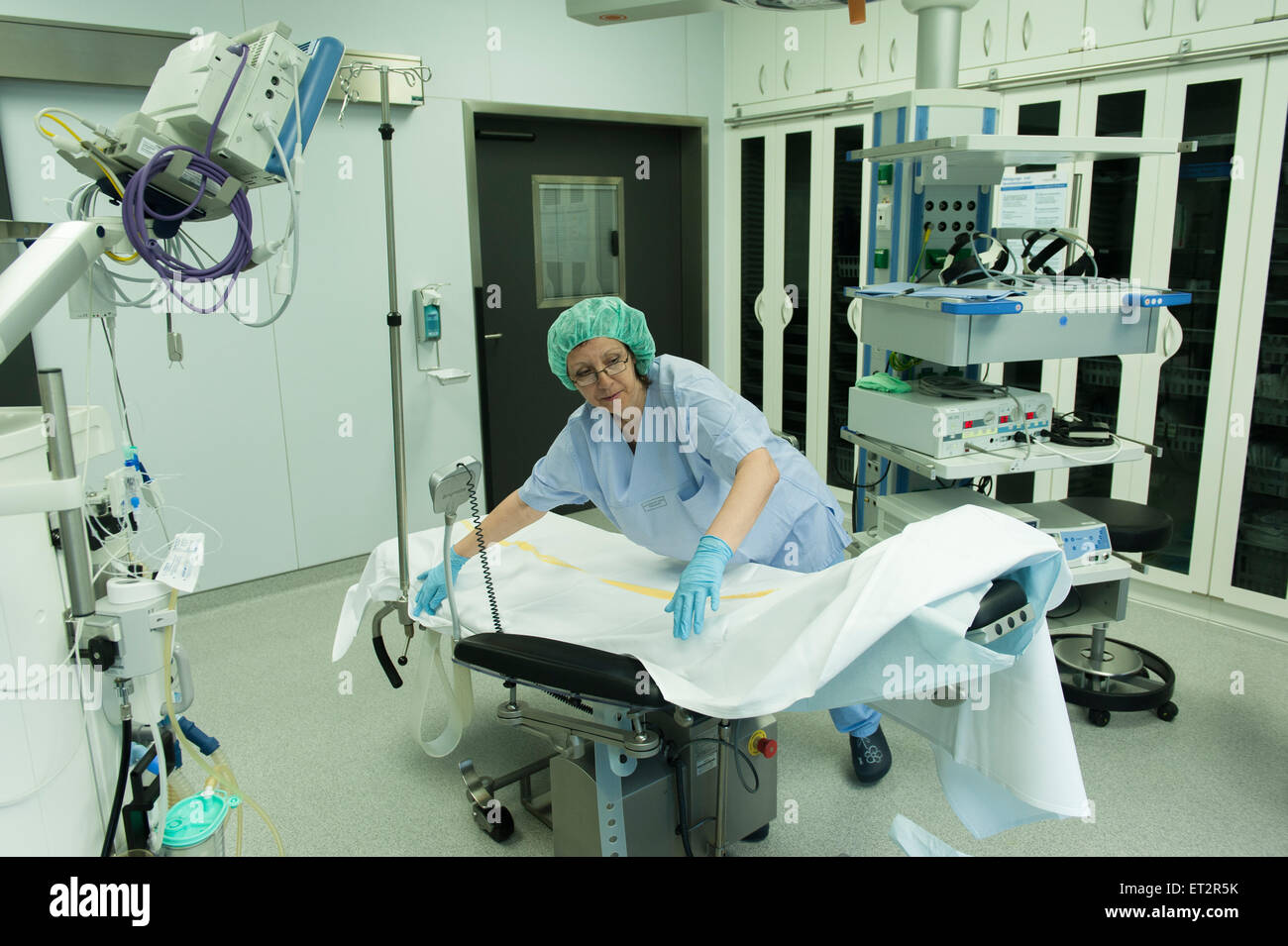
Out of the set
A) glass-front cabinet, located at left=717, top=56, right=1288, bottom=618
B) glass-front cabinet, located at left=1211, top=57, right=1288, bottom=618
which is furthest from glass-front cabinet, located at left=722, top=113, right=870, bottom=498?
glass-front cabinet, located at left=1211, top=57, right=1288, bottom=618

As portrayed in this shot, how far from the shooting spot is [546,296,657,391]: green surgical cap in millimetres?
1967

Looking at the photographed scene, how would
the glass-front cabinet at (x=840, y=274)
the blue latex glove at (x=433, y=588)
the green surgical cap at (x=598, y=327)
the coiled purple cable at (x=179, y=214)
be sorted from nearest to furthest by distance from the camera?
the coiled purple cable at (x=179, y=214)
the green surgical cap at (x=598, y=327)
the blue latex glove at (x=433, y=588)
the glass-front cabinet at (x=840, y=274)

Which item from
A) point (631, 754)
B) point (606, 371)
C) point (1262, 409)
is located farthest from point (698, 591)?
point (1262, 409)

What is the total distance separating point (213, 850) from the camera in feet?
4.11

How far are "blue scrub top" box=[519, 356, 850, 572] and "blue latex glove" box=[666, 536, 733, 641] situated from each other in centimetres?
30

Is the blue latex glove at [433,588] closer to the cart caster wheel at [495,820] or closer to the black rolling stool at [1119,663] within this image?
the cart caster wheel at [495,820]

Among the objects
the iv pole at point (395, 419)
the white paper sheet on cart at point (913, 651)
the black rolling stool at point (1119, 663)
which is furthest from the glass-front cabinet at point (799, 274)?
the white paper sheet on cart at point (913, 651)

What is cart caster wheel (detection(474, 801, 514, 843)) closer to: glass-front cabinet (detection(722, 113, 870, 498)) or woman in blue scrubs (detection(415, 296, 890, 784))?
woman in blue scrubs (detection(415, 296, 890, 784))

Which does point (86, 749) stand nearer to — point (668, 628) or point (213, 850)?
point (213, 850)

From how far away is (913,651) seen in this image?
4.50 ft

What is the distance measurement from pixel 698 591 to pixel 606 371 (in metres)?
0.57

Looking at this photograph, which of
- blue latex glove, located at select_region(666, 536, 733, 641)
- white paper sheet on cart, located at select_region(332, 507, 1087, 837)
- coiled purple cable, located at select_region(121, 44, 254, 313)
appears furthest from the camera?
blue latex glove, located at select_region(666, 536, 733, 641)

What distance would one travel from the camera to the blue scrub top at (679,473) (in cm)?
201

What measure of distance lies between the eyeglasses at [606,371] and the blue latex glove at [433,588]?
0.50m
